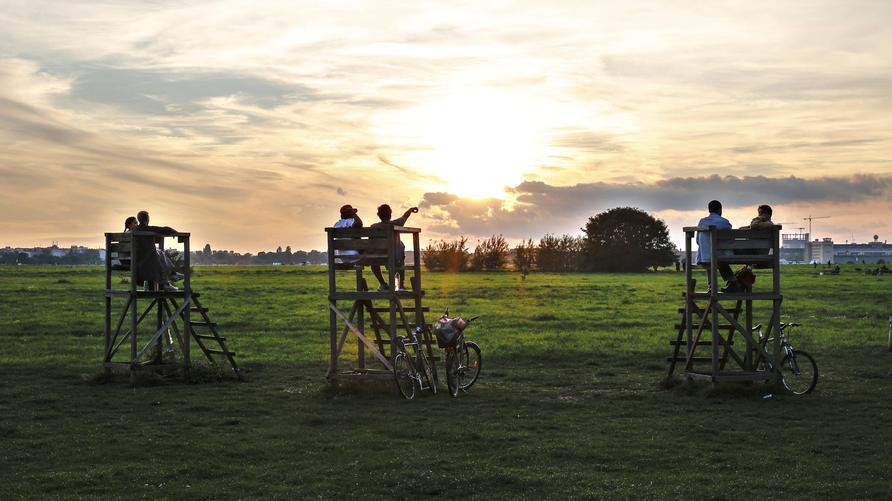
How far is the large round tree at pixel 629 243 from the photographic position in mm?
129500

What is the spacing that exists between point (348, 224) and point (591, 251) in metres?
116

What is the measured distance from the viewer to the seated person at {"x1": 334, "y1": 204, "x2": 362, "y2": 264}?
1856 centimetres

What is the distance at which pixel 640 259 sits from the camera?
129625 millimetres

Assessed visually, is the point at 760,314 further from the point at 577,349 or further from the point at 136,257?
the point at 136,257

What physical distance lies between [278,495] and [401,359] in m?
7.70

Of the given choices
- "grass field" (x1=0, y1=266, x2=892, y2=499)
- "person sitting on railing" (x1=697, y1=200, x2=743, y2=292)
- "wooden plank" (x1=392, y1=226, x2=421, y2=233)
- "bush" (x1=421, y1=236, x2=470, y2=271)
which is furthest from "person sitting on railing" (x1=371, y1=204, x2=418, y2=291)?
"bush" (x1=421, y1=236, x2=470, y2=271)

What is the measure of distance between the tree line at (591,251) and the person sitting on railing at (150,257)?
107545 millimetres

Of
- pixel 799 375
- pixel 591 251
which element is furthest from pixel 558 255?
pixel 799 375

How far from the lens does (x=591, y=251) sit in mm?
132375

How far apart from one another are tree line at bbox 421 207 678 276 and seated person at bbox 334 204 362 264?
109 meters

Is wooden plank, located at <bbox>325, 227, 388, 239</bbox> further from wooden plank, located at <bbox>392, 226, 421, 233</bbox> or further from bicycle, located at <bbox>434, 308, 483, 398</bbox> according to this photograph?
bicycle, located at <bbox>434, 308, 483, 398</bbox>

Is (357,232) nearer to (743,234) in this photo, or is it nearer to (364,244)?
(364,244)

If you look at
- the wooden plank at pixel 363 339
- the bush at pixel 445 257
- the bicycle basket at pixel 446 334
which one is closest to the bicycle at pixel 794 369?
the bicycle basket at pixel 446 334

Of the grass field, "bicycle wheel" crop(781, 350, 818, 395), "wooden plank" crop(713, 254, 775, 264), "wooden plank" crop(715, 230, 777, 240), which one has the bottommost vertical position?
the grass field
